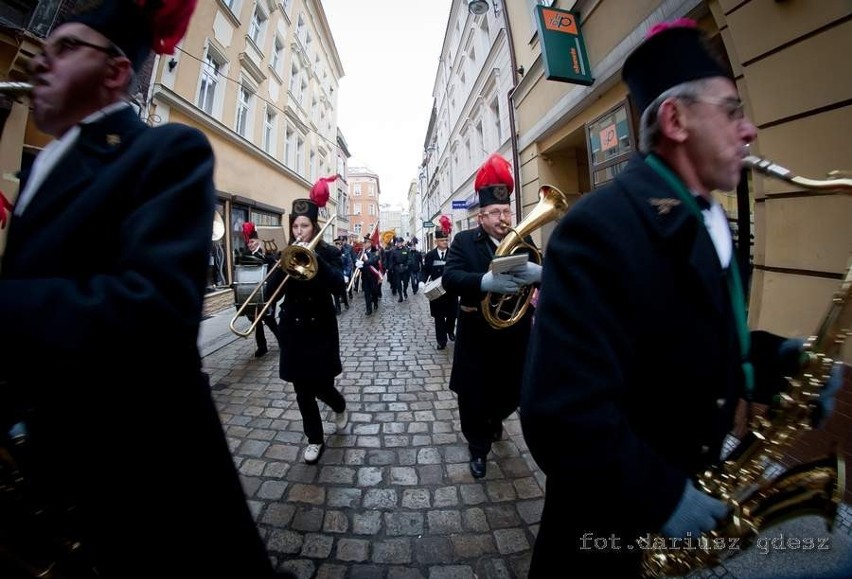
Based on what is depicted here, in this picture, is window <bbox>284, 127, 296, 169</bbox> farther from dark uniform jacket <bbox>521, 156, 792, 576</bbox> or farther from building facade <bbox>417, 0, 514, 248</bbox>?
dark uniform jacket <bbox>521, 156, 792, 576</bbox>

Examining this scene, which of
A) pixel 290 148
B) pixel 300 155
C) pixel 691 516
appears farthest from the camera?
pixel 300 155

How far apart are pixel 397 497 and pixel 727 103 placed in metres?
2.80

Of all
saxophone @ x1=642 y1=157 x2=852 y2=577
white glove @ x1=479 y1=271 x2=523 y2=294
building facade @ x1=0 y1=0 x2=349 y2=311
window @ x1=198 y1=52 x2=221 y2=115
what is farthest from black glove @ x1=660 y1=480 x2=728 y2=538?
window @ x1=198 y1=52 x2=221 y2=115

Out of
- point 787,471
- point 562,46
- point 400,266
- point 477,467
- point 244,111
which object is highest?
point 244,111

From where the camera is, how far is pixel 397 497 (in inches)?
93.4

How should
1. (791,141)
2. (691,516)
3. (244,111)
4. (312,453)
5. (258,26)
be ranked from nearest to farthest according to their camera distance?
(691,516)
(791,141)
(312,453)
(244,111)
(258,26)

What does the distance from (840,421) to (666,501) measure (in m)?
2.44

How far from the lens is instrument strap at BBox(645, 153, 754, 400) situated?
3.45ft

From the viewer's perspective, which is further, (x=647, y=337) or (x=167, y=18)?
(x=167, y=18)

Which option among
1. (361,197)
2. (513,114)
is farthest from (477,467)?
(361,197)

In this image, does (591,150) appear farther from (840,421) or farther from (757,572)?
(757,572)

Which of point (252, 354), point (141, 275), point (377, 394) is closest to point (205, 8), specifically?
point (252, 354)

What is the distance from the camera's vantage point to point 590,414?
80cm

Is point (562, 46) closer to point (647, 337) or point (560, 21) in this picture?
point (560, 21)
